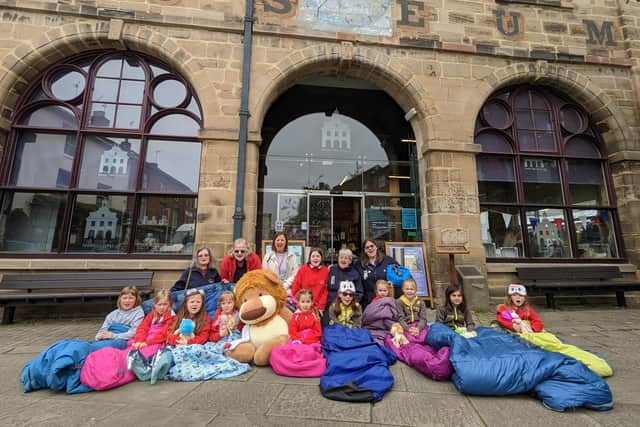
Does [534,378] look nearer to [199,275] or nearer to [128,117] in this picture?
[199,275]

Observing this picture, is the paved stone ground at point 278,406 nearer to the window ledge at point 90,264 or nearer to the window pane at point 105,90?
the window ledge at point 90,264

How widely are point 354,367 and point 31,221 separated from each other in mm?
6801

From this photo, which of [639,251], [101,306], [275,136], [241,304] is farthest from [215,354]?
[639,251]

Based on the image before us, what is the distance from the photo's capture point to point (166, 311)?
134 inches

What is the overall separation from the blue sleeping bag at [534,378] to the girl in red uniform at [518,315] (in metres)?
1.11

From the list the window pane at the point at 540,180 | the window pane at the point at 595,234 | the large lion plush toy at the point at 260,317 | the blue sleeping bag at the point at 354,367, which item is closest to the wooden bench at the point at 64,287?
the large lion plush toy at the point at 260,317

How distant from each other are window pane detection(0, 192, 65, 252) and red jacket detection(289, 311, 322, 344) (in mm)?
5294

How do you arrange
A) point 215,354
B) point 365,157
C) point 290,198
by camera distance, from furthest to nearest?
1. point 365,157
2. point 290,198
3. point 215,354

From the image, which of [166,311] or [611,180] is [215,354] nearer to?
[166,311]

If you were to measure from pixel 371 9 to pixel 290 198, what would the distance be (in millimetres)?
4896

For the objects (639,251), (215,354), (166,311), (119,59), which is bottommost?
(215,354)

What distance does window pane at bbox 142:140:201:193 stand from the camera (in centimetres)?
603

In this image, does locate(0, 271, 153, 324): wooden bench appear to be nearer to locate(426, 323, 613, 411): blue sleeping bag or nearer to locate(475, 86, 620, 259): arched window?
locate(426, 323, 613, 411): blue sleeping bag

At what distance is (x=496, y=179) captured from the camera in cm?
688
